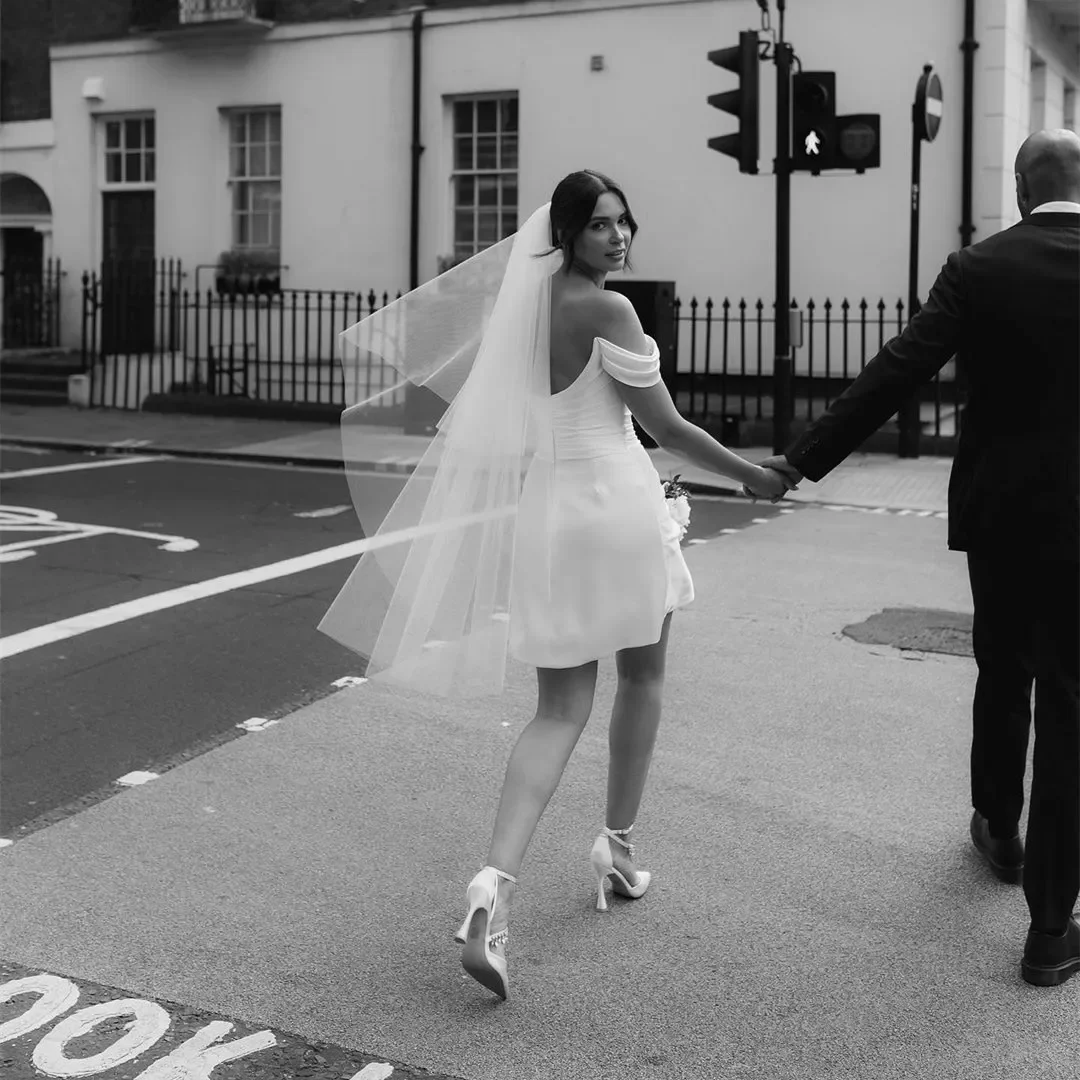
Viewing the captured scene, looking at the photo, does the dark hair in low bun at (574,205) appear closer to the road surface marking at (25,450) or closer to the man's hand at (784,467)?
the man's hand at (784,467)

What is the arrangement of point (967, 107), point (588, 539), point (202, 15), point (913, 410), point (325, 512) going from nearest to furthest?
1. point (588, 539)
2. point (325, 512)
3. point (913, 410)
4. point (967, 107)
5. point (202, 15)

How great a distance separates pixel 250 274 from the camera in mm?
20188

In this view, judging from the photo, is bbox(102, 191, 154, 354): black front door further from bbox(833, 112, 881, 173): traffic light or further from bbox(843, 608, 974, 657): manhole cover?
bbox(843, 608, 974, 657): manhole cover

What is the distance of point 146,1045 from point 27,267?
21090 millimetres

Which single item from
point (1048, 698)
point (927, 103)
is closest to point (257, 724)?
point (1048, 698)

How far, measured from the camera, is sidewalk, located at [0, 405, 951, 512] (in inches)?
494

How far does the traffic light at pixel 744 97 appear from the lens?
12.2 metres

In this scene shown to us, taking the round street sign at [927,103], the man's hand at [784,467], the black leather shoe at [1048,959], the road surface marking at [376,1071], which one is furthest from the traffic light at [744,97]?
the road surface marking at [376,1071]

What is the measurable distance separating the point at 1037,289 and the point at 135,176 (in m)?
19.8

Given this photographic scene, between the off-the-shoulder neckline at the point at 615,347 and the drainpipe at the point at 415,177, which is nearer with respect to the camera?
the off-the-shoulder neckline at the point at 615,347

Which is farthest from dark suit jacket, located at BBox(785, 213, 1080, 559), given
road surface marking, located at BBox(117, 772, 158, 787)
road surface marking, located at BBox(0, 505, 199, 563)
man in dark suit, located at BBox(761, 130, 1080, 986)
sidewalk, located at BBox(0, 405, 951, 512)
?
A: sidewalk, located at BBox(0, 405, 951, 512)

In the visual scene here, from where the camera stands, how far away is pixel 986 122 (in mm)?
16016

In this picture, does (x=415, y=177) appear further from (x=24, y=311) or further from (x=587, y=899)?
(x=587, y=899)

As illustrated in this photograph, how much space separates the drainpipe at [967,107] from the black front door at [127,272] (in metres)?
10.0
